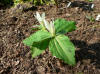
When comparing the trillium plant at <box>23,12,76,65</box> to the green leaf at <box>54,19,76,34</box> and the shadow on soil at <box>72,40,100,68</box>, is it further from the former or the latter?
the shadow on soil at <box>72,40,100,68</box>

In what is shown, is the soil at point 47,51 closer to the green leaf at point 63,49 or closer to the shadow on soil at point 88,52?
the shadow on soil at point 88,52

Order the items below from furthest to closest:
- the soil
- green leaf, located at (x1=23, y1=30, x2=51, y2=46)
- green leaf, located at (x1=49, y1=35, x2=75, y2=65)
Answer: the soil → green leaf, located at (x1=23, y1=30, x2=51, y2=46) → green leaf, located at (x1=49, y1=35, x2=75, y2=65)

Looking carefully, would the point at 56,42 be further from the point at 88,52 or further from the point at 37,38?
the point at 88,52

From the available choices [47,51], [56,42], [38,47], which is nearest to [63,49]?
[56,42]

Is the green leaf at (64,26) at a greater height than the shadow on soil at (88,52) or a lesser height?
greater

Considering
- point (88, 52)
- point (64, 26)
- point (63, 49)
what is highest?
point (64, 26)

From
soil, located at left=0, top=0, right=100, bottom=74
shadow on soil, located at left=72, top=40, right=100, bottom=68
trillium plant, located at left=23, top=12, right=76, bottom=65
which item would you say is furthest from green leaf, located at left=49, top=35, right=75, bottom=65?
shadow on soil, located at left=72, top=40, right=100, bottom=68

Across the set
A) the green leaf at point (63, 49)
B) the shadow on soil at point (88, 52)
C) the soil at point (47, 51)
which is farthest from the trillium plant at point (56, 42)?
the shadow on soil at point (88, 52)

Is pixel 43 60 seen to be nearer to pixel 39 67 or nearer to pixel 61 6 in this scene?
pixel 39 67
